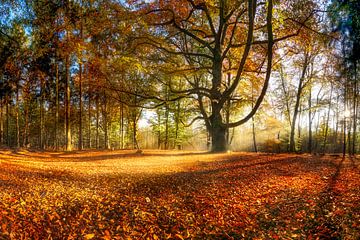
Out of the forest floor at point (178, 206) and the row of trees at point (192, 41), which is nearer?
the forest floor at point (178, 206)

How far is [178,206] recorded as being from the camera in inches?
190

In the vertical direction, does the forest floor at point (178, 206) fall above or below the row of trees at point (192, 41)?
below

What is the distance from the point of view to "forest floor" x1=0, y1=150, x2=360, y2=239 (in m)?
3.83

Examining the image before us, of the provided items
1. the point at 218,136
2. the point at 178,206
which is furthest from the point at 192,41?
the point at 178,206

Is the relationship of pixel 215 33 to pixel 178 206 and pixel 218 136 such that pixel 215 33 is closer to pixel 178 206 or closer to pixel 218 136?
pixel 218 136

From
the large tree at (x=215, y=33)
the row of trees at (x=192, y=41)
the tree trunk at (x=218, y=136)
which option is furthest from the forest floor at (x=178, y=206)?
the tree trunk at (x=218, y=136)

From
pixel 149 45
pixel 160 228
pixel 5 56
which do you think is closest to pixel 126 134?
pixel 5 56

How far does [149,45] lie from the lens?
554 inches

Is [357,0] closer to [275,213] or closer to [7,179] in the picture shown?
[275,213]

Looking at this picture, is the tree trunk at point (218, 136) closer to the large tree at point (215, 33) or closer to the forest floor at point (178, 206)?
the large tree at point (215, 33)

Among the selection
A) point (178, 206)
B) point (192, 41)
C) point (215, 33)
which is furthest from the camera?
point (192, 41)

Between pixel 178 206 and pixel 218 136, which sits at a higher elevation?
pixel 218 136

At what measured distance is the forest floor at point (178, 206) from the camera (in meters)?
3.83

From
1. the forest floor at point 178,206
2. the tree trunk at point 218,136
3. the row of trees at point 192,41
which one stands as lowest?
the forest floor at point 178,206
